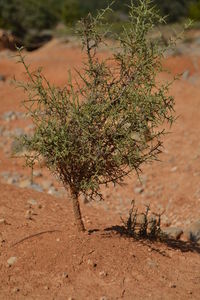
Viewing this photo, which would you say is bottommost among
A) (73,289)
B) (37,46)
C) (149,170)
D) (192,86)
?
(73,289)

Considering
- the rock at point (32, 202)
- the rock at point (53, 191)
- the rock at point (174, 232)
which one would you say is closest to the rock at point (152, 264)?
the rock at point (174, 232)

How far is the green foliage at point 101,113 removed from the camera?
5.44 metres

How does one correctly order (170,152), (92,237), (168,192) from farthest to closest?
1. (170,152)
2. (168,192)
3. (92,237)

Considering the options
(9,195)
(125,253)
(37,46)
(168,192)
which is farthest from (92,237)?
(37,46)

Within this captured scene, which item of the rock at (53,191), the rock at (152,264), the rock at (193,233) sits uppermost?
the rock at (53,191)

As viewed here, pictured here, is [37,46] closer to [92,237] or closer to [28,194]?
[28,194]

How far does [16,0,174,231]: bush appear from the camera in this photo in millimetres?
5438

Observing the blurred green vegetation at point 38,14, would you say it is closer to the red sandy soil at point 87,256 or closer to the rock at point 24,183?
the rock at point 24,183

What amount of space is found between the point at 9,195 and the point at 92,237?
248 centimetres

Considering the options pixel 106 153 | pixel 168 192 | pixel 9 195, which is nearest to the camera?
pixel 106 153

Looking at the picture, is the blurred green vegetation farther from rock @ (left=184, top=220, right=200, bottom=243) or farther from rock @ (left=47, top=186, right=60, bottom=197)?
rock @ (left=184, top=220, right=200, bottom=243)

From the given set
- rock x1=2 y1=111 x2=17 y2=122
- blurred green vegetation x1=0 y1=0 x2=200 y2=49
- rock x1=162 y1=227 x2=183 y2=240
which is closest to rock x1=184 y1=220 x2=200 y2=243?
rock x1=162 y1=227 x2=183 y2=240

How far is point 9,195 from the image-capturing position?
26.7 feet

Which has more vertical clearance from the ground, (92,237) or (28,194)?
(28,194)
